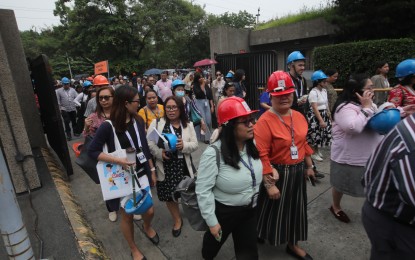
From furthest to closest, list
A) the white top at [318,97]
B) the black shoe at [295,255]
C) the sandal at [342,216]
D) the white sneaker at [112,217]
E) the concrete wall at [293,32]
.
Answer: the concrete wall at [293,32]
the white top at [318,97]
the white sneaker at [112,217]
the sandal at [342,216]
the black shoe at [295,255]

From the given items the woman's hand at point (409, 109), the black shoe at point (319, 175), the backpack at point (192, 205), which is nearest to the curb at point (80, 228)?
the backpack at point (192, 205)

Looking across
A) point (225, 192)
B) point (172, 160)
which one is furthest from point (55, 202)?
point (225, 192)

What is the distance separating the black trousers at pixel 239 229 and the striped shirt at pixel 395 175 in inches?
39.0

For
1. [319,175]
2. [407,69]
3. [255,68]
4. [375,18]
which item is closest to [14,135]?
[319,175]

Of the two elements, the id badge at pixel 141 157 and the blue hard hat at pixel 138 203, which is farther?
the id badge at pixel 141 157

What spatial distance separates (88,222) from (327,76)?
477 cm

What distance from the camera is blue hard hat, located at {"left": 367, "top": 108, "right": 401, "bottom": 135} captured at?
2174mm

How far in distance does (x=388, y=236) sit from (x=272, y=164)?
109 cm

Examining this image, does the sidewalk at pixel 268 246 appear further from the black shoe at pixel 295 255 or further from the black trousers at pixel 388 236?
the black trousers at pixel 388 236

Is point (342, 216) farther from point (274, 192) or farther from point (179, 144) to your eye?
point (179, 144)

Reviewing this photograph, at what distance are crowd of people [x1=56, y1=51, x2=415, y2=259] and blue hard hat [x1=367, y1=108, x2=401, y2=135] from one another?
93mm

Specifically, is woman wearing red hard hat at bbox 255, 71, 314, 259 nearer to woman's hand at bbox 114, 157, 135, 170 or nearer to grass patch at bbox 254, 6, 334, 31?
woman's hand at bbox 114, 157, 135, 170

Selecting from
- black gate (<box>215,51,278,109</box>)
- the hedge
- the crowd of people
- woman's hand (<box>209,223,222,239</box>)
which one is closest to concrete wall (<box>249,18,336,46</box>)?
the hedge

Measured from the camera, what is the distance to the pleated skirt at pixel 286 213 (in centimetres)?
250
